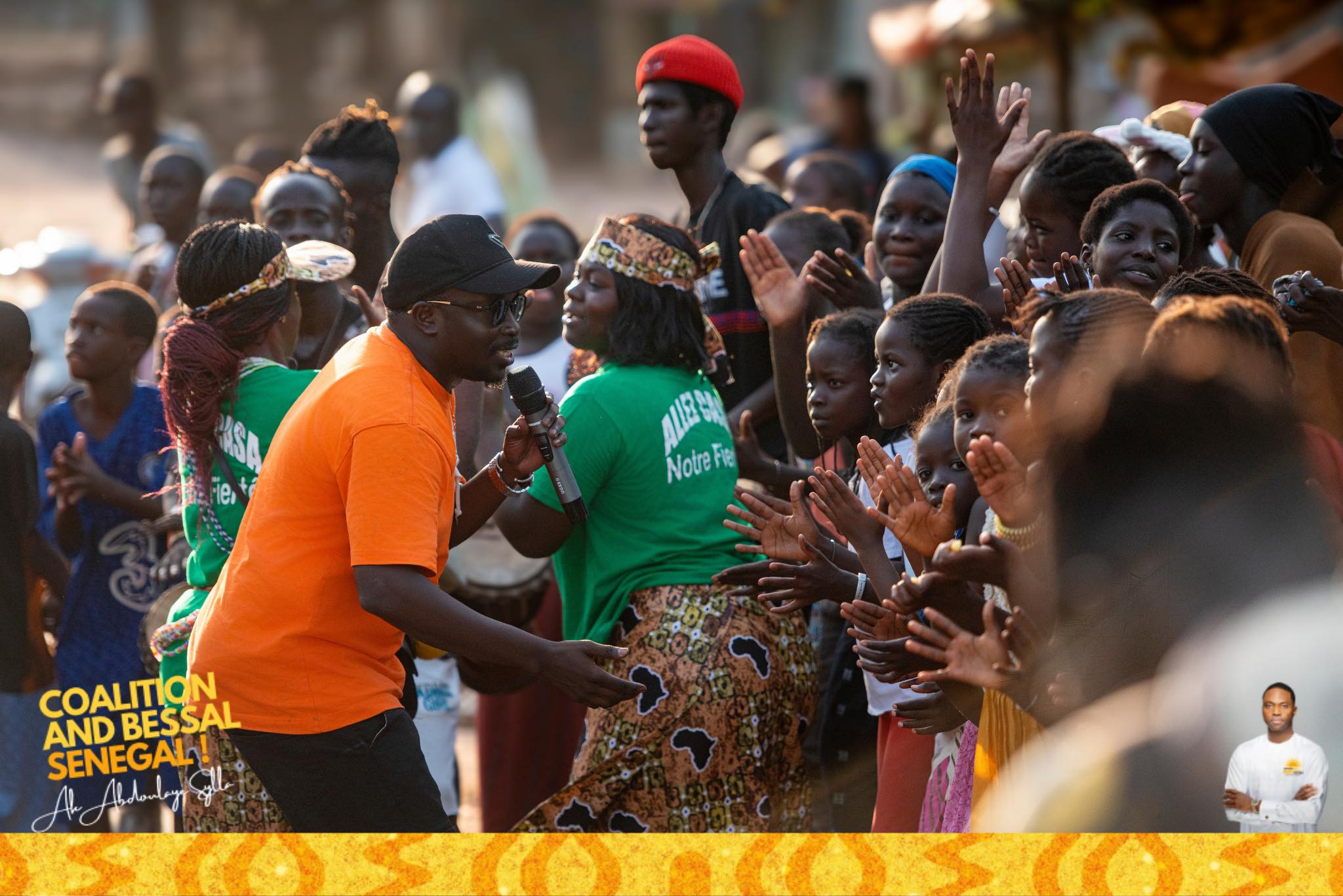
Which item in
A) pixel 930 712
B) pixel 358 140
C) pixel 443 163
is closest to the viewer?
pixel 930 712

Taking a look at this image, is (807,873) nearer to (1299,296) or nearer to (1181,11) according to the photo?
(1299,296)

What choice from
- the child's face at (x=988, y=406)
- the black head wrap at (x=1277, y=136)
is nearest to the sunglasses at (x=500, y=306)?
the child's face at (x=988, y=406)

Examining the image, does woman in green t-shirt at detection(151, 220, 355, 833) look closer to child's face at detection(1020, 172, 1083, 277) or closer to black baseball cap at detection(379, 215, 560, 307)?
black baseball cap at detection(379, 215, 560, 307)

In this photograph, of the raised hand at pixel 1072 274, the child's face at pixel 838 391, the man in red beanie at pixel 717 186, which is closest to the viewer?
the raised hand at pixel 1072 274

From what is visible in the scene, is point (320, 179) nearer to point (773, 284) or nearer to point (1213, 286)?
point (773, 284)

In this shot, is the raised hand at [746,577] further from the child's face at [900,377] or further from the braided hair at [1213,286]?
the braided hair at [1213,286]

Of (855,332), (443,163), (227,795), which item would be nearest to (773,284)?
(855,332)

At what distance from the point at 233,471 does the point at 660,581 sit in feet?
3.77

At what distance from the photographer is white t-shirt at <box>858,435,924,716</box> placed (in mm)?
4121

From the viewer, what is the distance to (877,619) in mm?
3473

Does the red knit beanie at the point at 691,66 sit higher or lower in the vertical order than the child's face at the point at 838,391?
higher

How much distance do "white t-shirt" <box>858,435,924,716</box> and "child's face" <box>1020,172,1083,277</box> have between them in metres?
0.74

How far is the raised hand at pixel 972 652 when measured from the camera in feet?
10.0

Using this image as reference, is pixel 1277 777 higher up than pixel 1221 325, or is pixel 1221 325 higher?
pixel 1221 325
